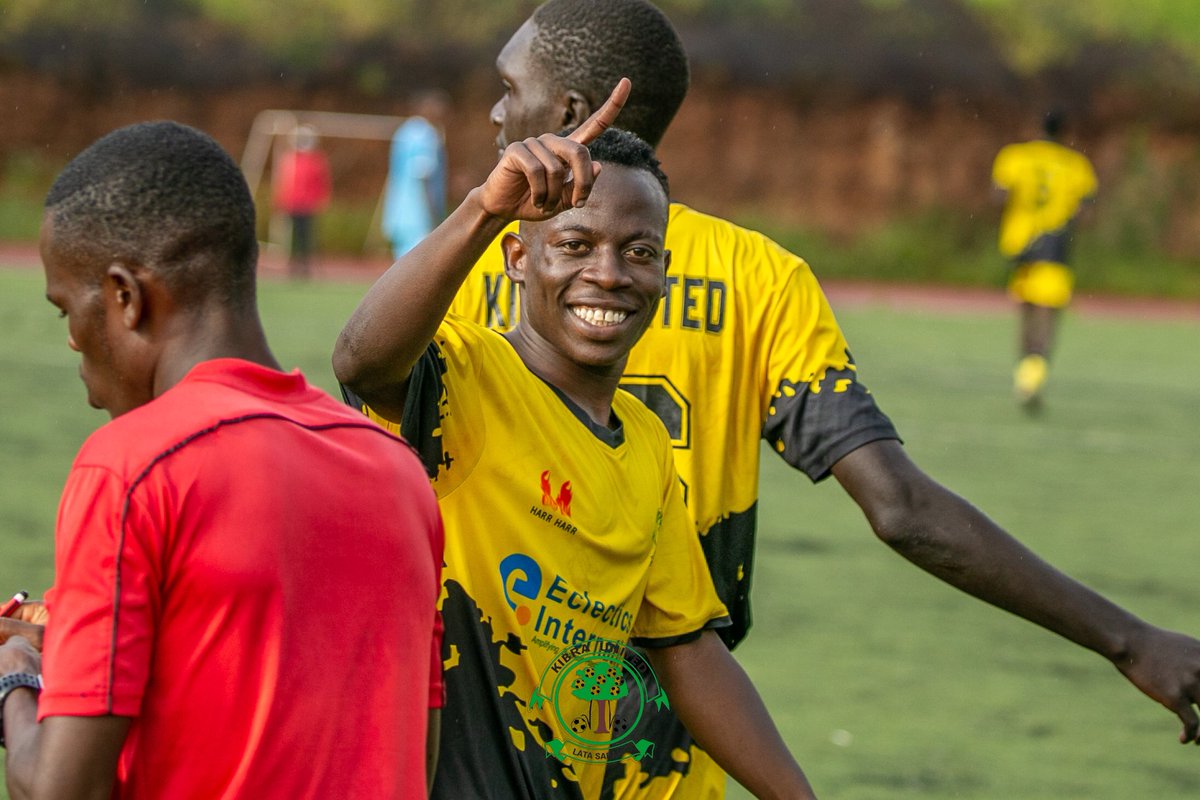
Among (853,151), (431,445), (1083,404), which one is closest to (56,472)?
(431,445)

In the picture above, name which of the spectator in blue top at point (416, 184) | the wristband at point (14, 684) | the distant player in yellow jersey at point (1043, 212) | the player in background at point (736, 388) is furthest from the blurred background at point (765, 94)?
the wristband at point (14, 684)

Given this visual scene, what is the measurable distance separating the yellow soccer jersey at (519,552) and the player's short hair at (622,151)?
0.37 m

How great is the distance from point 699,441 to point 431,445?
104 cm

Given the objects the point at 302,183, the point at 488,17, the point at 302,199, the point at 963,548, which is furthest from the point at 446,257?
the point at 488,17

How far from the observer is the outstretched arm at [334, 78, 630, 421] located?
8.16 feet

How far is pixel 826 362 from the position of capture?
3684 mm

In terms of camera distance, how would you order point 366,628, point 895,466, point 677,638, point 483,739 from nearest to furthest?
point 366,628 < point 483,739 < point 677,638 < point 895,466

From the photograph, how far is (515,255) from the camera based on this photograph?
Result: 125 inches

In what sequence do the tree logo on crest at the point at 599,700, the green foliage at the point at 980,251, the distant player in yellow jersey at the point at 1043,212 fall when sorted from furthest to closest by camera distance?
the green foliage at the point at 980,251 < the distant player in yellow jersey at the point at 1043,212 < the tree logo on crest at the point at 599,700

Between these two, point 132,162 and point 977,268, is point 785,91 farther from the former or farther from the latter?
point 132,162

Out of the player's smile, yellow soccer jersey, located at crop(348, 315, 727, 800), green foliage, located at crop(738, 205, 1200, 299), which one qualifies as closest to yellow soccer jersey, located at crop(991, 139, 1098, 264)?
the player's smile

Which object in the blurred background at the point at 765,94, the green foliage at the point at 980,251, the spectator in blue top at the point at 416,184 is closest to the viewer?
the spectator in blue top at the point at 416,184

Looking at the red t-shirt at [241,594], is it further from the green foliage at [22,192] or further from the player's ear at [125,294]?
the green foliage at [22,192]

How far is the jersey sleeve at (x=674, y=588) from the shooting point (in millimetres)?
3160
